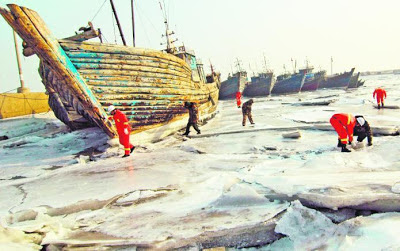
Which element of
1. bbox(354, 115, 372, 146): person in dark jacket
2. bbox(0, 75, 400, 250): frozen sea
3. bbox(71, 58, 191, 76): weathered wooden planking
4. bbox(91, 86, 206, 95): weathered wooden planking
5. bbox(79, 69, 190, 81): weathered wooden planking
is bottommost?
bbox(0, 75, 400, 250): frozen sea

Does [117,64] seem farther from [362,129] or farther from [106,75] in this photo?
[362,129]

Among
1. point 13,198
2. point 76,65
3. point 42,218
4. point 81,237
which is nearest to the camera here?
point 81,237

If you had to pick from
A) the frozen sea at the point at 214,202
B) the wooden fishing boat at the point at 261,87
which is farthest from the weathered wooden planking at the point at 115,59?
the wooden fishing boat at the point at 261,87

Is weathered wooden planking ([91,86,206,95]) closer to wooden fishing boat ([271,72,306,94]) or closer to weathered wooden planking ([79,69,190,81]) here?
weathered wooden planking ([79,69,190,81])

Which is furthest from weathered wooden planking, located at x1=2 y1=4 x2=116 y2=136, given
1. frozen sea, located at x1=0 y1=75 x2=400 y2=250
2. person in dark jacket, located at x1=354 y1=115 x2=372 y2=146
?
person in dark jacket, located at x1=354 y1=115 x2=372 y2=146

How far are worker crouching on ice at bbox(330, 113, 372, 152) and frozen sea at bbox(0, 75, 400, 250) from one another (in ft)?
0.83

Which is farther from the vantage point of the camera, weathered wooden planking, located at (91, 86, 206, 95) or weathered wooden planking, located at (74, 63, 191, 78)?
weathered wooden planking, located at (91, 86, 206, 95)

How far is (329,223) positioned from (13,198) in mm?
3797

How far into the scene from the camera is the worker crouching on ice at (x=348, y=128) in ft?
15.5

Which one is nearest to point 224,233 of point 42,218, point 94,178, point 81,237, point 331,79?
point 81,237

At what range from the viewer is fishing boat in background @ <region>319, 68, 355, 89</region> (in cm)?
3781

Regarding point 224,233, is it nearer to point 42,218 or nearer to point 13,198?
point 42,218

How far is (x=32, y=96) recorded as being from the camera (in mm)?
16188

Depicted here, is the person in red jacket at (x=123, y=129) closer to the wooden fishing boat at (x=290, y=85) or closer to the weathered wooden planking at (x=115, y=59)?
the weathered wooden planking at (x=115, y=59)
